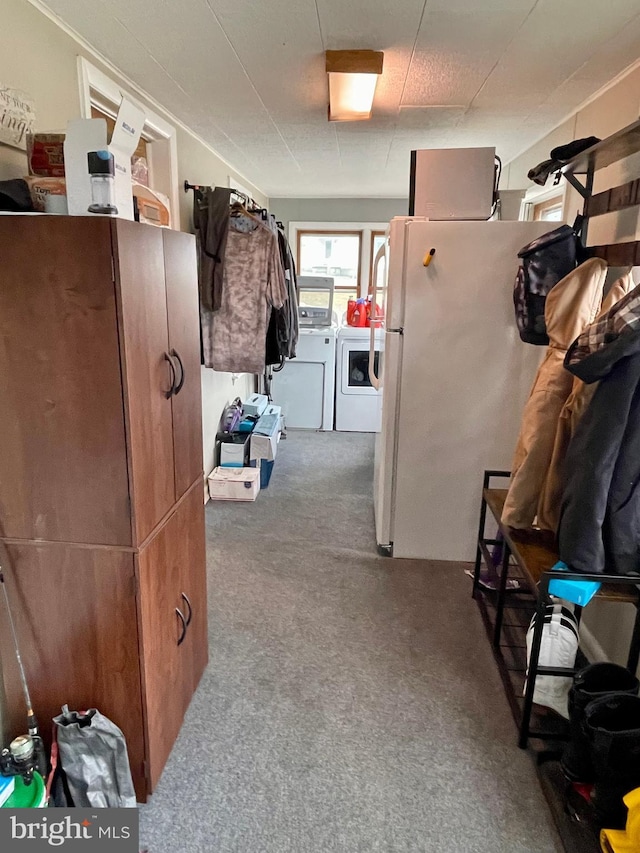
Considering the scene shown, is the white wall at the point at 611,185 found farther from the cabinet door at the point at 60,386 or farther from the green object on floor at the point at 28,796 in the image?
the green object on floor at the point at 28,796

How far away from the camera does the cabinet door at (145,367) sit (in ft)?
4.23

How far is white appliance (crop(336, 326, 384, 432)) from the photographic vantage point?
5180 millimetres

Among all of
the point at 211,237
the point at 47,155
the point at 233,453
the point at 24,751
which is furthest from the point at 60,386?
the point at 233,453

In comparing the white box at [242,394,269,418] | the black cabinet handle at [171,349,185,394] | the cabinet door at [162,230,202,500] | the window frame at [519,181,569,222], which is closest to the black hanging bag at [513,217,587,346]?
the window frame at [519,181,569,222]

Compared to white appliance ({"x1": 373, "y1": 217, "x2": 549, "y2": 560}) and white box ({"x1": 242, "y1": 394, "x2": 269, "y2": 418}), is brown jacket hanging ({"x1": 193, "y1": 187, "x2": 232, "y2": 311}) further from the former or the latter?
white box ({"x1": 242, "y1": 394, "x2": 269, "y2": 418})

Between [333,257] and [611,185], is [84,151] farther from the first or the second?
[333,257]

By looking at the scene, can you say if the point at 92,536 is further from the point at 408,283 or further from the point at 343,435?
the point at 343,435

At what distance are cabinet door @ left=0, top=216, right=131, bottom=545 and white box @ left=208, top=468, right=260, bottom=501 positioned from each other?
2292 millimetres

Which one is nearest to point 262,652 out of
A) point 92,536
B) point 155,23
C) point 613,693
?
point 92,536

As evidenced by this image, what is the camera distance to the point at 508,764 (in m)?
1.72

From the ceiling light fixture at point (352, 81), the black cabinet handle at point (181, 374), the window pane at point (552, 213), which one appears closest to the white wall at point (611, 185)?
the window pane at point (552, 213)

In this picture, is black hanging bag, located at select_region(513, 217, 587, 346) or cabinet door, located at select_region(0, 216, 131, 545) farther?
black hanging bag, located at select_region(513, 217, 587, 346)

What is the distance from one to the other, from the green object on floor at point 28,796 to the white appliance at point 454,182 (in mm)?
2664

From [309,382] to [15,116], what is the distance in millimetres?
3820
